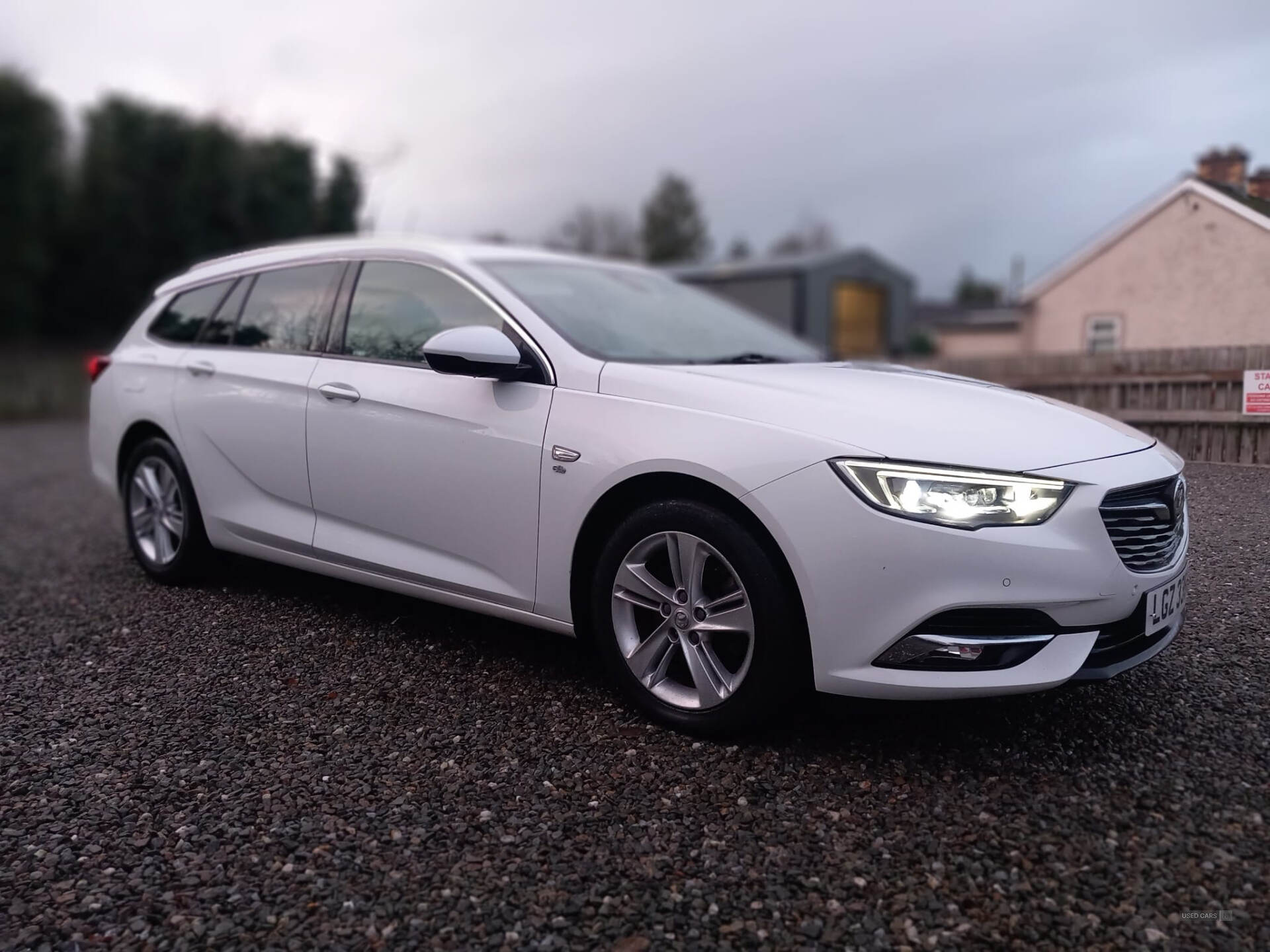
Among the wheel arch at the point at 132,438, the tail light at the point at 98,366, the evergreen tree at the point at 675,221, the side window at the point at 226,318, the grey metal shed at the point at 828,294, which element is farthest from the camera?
the evergreen tree at the point at 675,221

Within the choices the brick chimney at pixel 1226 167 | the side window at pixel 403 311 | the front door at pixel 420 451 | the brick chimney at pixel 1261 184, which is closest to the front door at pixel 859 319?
the brick chimney at pixel 1226 167

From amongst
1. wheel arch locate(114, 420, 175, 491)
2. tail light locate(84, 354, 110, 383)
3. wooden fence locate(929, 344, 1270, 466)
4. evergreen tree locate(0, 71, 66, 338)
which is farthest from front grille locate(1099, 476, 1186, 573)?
evergreen tree locate(0, 71, 66, 338)

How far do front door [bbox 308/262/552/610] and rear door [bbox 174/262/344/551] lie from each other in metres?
0.14

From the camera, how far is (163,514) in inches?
190

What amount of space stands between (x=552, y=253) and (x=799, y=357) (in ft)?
4.03

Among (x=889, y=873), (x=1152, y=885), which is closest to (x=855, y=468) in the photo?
(x=889, y=873)

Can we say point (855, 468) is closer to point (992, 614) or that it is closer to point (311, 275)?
point (992, 614)

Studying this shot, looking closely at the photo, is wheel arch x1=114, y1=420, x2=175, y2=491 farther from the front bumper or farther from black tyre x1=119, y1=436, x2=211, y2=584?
the front bumper

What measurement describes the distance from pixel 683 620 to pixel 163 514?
303 centimetres

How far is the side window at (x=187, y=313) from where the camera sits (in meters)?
4.81

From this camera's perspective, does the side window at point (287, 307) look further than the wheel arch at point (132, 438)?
No

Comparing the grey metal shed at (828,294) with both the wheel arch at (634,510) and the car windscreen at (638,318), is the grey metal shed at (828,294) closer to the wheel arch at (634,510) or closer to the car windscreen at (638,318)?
the car windscreen at (638,318)

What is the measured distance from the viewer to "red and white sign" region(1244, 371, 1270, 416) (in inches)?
130

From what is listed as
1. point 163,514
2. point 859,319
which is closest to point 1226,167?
point 163,514
